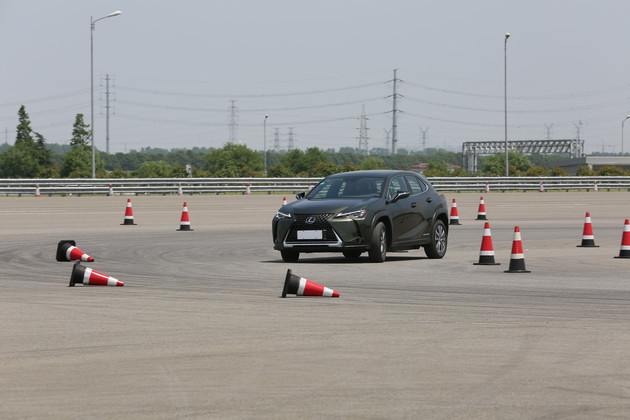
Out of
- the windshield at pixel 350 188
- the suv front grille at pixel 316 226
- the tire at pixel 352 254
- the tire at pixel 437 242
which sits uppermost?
the windshield at pixel 350 188

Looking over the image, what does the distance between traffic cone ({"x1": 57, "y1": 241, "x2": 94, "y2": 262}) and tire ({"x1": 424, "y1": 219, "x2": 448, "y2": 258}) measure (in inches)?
234

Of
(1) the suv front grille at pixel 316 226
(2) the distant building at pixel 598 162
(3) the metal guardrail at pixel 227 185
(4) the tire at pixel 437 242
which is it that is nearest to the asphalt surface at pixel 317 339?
(4) the tire at pixel 437 242

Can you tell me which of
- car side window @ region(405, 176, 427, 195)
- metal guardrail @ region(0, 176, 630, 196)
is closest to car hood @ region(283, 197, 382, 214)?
car side window @ region(405, 176, 427, 195)

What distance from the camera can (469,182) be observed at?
65750mm

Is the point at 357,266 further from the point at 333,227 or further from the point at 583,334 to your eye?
the point at 583,334

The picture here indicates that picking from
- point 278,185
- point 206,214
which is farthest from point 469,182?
point 206,214

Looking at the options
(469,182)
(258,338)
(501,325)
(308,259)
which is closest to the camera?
(258,338)

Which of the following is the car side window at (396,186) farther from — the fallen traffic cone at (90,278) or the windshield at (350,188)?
the fallen traffic cone at (90,278)

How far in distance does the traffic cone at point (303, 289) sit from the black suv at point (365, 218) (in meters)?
4.55

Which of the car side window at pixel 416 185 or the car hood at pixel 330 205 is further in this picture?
the car side window at pixel 416 185

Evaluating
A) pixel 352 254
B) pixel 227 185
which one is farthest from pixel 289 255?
pixel 227 185

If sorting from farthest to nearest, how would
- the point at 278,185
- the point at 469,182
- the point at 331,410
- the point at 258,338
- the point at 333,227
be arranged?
1. the point at 469,182
2. the point at 278,185
3. the point at 333,227
4. the point at 258,338
5. the point at 331,410

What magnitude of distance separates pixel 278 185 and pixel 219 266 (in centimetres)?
4372

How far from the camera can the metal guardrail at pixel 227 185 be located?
55938 millimetres
